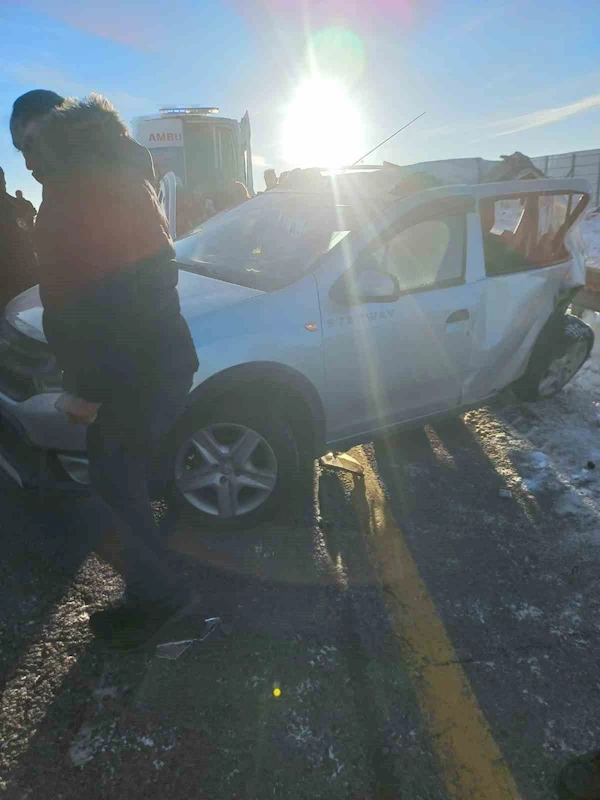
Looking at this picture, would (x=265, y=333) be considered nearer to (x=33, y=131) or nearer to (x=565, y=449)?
(x=33, y=131)

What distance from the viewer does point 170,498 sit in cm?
279

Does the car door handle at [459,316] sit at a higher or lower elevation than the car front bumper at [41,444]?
higher

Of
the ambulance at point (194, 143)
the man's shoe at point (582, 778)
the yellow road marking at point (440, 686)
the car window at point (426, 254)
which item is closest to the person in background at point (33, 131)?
the car window at point (426, 254)

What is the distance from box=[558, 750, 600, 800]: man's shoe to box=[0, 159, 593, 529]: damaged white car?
163cm

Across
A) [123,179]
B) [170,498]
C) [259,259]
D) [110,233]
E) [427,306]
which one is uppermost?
[123,179]

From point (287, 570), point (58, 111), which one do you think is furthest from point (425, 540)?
point (58, 111)

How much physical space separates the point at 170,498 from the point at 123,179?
1.59m

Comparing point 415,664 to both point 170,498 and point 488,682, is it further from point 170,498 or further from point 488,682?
point 170,498

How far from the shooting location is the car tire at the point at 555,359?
13.9 ft

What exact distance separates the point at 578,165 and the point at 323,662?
20705mm

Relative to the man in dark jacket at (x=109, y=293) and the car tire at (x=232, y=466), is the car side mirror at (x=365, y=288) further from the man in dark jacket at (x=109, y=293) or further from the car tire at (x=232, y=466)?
the man in dark jacket at (x=109, y=293)

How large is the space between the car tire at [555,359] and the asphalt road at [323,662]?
1283 mm

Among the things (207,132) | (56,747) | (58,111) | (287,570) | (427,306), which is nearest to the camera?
(58,111)

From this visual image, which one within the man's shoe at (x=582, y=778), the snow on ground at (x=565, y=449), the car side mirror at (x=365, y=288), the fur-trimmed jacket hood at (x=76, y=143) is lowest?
the snow on ground at (x=565, y=449)
